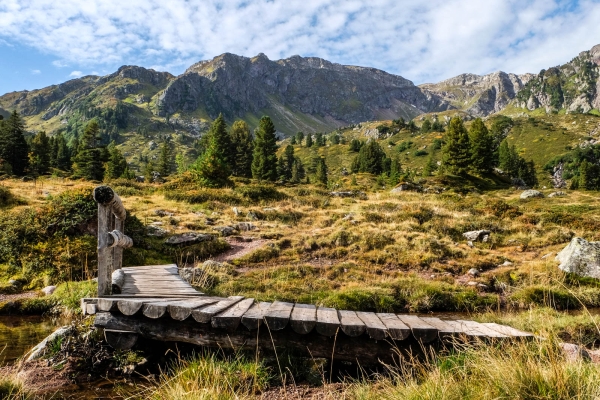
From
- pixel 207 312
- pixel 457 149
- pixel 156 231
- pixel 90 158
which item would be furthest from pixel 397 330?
pixel 90 158

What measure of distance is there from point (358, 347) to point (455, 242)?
50.8 feet

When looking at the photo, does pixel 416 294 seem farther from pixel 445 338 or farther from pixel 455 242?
pixel 455 242

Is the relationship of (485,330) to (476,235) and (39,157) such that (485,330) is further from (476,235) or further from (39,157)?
(39,157)

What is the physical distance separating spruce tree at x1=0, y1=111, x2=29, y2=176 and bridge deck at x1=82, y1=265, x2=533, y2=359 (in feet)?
190

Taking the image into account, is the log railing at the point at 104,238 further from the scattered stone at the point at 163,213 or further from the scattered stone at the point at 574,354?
the scattered stone at the point at 163,213

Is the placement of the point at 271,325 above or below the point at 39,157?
below

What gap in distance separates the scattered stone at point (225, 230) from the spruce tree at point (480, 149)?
138ft

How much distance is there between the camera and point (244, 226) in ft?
65.8

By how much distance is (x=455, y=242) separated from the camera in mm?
18172

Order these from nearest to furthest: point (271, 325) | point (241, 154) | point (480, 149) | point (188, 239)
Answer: point (271, 325) → point (188, 239) → point (480, 149) → point (241, 154)

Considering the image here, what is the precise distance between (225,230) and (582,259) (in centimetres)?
1572

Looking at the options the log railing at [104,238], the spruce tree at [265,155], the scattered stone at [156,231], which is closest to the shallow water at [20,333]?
the log railing at [104,238]

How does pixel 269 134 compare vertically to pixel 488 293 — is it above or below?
above

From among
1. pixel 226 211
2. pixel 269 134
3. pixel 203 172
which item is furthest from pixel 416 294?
pixel 269 134
